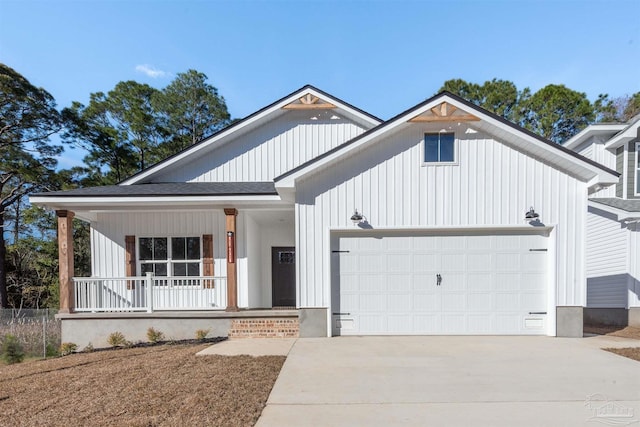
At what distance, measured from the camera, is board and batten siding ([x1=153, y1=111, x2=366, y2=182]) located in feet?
33.0

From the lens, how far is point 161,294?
894 centimetres

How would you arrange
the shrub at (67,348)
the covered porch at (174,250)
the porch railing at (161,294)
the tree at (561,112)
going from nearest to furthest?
1. the shrub at (67,348)
2. the covered porch at (174,250)
3. the porch railing at (161,294)
4. the tree at (561,112)

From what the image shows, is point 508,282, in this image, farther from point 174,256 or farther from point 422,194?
point 174,256

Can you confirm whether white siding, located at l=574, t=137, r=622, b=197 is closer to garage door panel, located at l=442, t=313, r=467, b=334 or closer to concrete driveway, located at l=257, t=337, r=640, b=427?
concrete driveway, located at l=257, t=337, r=640, b=427

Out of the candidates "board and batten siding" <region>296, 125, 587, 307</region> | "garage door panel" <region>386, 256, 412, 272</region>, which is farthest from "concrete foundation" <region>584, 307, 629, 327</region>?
"garage door panel" <region>386, 256, 412, 272</region>

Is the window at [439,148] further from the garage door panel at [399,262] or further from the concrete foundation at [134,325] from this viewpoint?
the concrete foundation at [134,325]

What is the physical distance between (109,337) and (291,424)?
20.6ft

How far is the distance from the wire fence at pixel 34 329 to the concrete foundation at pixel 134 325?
0.66 metres

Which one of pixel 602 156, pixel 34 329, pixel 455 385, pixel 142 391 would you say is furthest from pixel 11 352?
pixel 602 156

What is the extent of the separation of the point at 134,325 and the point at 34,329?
3347 millimetres

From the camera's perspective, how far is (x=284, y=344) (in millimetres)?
6625

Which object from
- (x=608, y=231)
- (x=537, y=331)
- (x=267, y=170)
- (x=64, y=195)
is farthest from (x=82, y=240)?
(x=608, y=231)

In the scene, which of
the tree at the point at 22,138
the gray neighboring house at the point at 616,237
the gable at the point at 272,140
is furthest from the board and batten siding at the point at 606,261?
the tree at the point at 22,138

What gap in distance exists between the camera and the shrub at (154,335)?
7.42m
